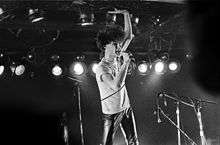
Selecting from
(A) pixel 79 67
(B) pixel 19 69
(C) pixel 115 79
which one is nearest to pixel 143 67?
(A) pixel 79 67

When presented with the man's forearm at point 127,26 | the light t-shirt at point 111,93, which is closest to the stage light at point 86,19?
the man's forearm at point 127,26

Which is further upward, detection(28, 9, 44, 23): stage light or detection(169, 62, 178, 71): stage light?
detection(28, 9, 44, 23): stage light

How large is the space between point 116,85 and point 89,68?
1.39 meters

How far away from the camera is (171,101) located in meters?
6.15

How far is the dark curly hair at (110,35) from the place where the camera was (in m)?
4.31

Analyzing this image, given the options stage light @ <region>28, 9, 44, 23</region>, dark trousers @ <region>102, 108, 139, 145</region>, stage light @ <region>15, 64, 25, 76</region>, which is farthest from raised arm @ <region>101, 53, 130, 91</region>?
stage light @ <region>15, 64, 25, 76</region>

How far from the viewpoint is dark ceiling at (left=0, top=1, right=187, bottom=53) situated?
418cm

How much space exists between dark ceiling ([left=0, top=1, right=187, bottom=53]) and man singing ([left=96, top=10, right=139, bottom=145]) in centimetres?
35

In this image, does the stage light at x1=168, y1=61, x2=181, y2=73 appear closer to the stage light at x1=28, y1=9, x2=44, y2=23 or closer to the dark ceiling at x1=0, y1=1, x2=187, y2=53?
the dark ceiling at x1=0, y1=1, x2=187, y2=53

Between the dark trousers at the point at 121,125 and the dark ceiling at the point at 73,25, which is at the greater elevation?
→ the dark ceiling at the point at 73,25

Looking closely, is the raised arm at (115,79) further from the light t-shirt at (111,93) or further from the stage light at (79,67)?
the stage light at (79,67)

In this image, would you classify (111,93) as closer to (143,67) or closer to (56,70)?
(56,70)

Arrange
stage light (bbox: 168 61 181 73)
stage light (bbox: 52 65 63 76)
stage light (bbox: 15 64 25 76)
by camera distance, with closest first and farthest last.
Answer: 1. stage light (bbox: 15 64 25 76)
2. stage light (bbox: 52 65 63 76)
3. stage light (bbox: 168 61 181 73)

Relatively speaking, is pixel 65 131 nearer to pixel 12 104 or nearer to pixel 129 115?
pixel 12 104
